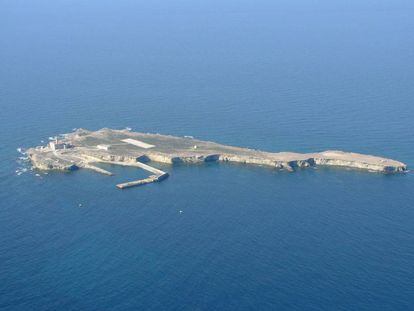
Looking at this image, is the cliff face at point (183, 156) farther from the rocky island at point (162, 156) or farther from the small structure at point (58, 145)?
the small structure at point (58, 145)

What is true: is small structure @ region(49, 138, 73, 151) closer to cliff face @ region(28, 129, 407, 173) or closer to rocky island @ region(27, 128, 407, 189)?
rocky island @ region(27, 128, 407, 189)

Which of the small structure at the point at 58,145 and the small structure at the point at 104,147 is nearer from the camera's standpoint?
the small structure at the point at 104,147

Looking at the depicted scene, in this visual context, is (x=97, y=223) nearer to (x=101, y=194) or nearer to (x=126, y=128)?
(x=101, y=194)

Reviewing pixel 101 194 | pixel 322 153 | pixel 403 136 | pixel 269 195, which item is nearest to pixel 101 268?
pixel 101 194

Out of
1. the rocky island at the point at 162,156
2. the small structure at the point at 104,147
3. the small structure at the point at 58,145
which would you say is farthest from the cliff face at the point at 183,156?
the small structure at the point at 58,145

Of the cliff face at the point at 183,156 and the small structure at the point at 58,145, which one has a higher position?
the small structure at the point at 58,145

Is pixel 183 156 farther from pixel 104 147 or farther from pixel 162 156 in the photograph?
pixel 104 147

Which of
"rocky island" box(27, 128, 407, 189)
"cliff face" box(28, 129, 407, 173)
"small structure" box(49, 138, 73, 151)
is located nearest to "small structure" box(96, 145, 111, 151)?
"rocky island" box(27, 128, 407, 189)

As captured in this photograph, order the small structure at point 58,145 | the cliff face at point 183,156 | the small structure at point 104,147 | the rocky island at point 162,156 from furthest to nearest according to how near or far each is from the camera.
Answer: the small structure at point 58,145 → the small structure at point 104,147 → the cliff face at point 183,156 → the rocky island at point 162,156

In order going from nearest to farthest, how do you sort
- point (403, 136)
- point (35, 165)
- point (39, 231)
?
point (39, 231)
point (35, 165)
point (403, 136)

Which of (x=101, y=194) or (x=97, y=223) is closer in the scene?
(x=97, y=223)
